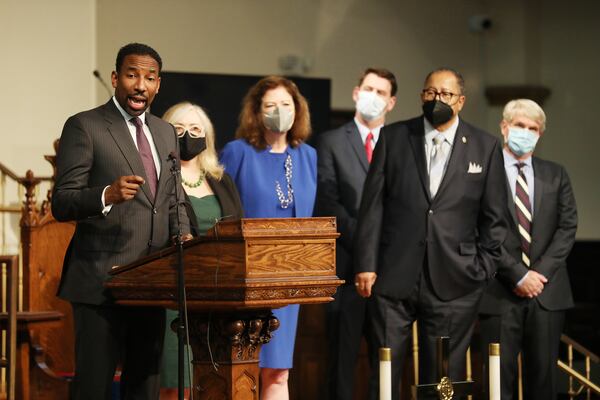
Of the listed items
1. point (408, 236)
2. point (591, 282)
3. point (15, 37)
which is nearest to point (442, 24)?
point (591, 282)

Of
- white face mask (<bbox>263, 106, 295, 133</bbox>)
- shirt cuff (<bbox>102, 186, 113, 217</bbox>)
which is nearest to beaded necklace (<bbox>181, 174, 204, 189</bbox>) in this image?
white face mask (<bbox>263, 106, 295, 133</bbox>)

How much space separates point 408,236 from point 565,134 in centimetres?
516

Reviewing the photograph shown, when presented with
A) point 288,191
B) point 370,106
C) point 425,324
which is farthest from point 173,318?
point 370,106

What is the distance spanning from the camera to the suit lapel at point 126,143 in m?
3.41

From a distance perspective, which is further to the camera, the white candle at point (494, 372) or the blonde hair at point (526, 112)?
the blonde hair at point (526, 112)

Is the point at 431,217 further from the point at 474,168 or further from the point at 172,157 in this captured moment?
the point at 172,157

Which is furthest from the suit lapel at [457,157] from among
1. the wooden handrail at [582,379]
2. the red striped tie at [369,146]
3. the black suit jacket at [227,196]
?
the wooden handrail at [582,379]

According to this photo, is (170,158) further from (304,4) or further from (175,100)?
(304,4)

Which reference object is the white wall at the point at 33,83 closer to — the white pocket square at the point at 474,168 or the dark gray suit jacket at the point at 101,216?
the white pocket square at the point at 474,168

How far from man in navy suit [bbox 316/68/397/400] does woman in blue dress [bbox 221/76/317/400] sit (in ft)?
0.50

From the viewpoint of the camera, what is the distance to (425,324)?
459 cm

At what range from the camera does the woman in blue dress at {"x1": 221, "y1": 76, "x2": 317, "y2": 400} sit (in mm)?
5051

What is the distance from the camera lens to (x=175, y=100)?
837 centimetres

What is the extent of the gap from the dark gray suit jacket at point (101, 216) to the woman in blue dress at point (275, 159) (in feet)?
5.23
